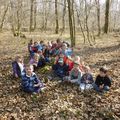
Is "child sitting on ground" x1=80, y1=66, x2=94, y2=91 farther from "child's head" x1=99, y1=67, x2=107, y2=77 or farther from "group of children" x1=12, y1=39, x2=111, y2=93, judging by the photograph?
"child's head" x1=99, y1=67, x2=107, y2=77

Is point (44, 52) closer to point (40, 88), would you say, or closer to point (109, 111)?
point (40, 88)

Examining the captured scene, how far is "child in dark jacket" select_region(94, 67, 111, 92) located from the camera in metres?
10.6

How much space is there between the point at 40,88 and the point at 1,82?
7.24ft

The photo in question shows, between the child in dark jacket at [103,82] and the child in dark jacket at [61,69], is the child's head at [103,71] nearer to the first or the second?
the child in dark jacket at [103,82]

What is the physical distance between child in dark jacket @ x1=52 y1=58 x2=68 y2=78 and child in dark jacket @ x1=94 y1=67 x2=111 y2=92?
6.05 feet

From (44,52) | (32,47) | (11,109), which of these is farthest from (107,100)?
(32,47)

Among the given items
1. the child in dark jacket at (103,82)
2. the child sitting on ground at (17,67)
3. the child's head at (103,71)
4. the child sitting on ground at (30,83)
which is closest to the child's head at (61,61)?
the child sitting on ground at (17,67)

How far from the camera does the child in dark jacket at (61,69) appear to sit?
12.2 m

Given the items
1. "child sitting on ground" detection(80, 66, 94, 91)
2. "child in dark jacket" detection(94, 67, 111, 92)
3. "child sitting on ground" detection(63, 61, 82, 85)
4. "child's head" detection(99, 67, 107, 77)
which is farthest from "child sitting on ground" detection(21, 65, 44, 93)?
"child's head" detection(99, 67, 107, 77)

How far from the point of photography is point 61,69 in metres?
12.3

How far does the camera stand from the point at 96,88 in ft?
35.2

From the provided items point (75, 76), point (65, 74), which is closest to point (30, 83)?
point (75, 76)

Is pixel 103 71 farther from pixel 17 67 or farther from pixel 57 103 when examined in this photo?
pixel 17 67

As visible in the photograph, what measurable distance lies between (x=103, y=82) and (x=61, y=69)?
2.23 metres
